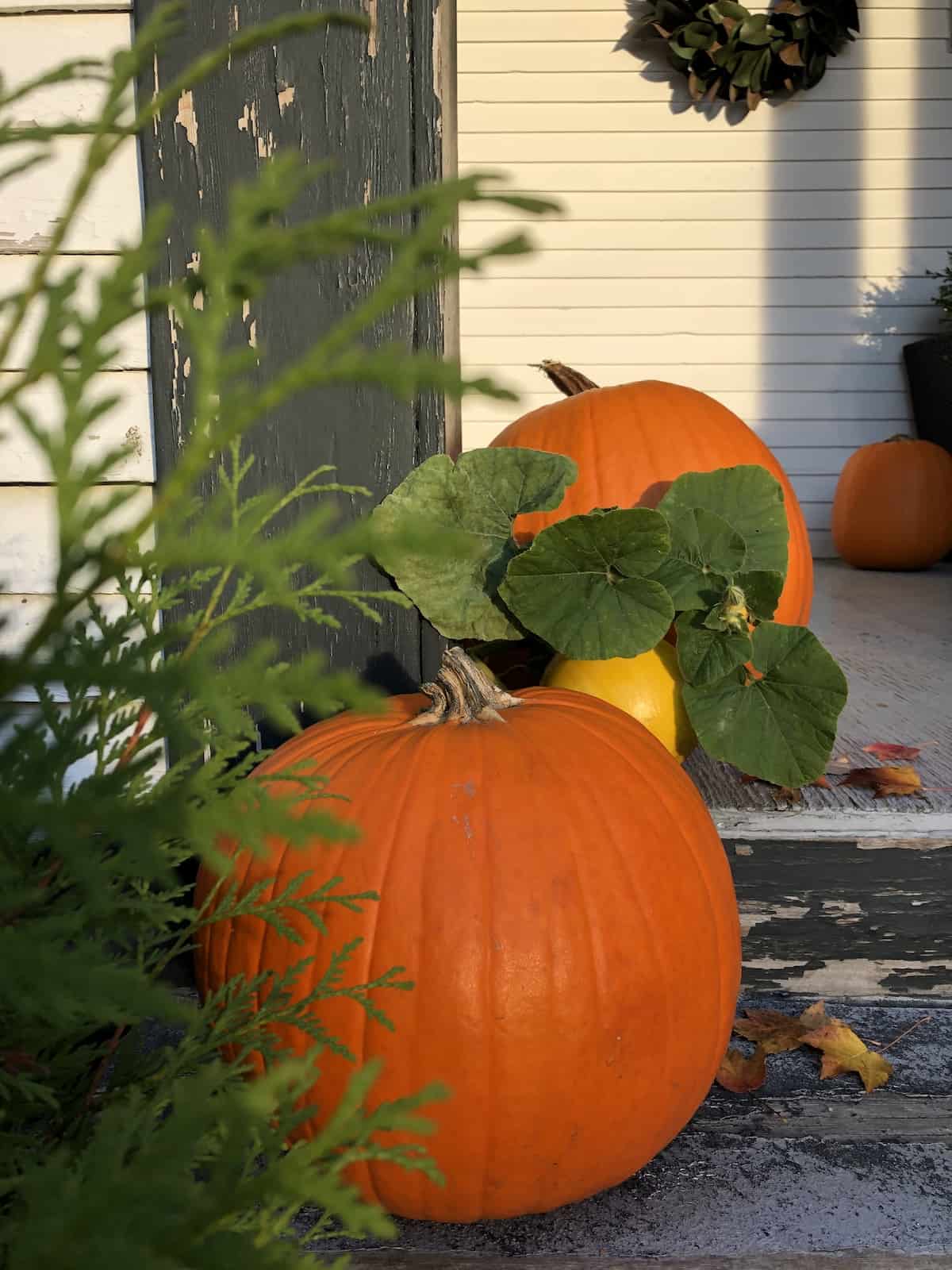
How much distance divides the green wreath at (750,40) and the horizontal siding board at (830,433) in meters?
1.21

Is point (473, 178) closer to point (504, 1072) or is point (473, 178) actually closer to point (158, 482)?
point (504, 1072)

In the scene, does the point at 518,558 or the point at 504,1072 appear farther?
the point at 518,558

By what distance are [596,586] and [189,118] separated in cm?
70

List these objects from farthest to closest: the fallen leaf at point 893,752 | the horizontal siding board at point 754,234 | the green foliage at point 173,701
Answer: the horizontal siding board at point 754,234 < the fallen leaf at point 893,752 < the green foliage at point 173,701

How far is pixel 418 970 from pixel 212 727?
44 cm

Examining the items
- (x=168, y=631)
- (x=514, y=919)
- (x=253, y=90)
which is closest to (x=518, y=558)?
(x=514, y=919)

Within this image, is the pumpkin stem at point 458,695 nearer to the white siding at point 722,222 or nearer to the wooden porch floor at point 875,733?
the wooden porch floor at point 875,733

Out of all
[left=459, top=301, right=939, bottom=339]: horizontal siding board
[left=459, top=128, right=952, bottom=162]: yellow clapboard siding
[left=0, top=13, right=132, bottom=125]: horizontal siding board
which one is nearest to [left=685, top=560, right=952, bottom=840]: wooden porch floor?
[left=0, top=13, right=132, bottom=125]: horizontal siding board

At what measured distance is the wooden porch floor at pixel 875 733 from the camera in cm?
122

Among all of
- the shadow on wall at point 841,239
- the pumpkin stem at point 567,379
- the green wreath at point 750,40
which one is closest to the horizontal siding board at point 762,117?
the shadow on wall at point 841,239

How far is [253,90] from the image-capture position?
1.17 meters

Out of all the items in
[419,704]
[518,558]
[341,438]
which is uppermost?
[341,438]

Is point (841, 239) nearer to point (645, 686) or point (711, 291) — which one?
point (711, 291)

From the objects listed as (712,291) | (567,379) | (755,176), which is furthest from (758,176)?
(567,379)
